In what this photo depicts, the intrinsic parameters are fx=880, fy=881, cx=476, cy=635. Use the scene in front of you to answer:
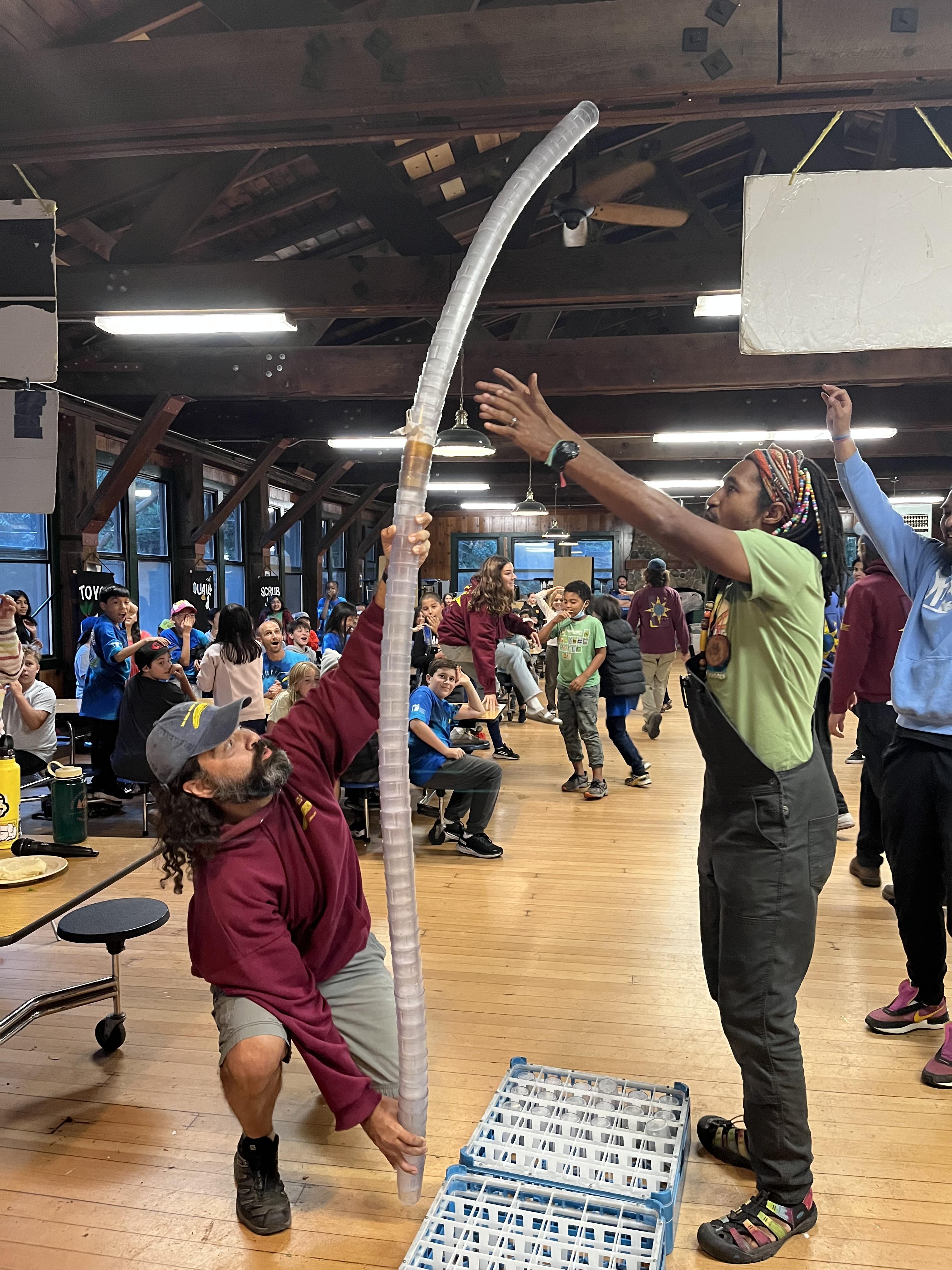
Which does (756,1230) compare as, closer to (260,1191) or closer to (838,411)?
(260,1191)

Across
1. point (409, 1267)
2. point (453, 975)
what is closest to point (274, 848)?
point (409, 1267)

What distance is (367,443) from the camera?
1005cm

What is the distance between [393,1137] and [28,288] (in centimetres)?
287

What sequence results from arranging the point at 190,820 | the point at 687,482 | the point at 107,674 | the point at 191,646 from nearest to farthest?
the point at 190,820, the point at 107,674, the point at 191,646, the point at 687,482

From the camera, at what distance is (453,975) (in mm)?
3457

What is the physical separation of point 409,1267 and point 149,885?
10.0 feet

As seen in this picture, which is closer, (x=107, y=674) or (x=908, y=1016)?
(x=908, y=1016)

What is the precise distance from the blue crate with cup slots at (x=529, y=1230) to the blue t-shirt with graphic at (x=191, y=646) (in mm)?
4143

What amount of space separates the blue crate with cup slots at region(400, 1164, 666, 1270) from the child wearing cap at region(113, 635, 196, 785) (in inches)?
149

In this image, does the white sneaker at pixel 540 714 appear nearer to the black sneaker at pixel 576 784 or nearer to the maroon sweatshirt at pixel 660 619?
the maroon sweatshirt at pixel 660 619

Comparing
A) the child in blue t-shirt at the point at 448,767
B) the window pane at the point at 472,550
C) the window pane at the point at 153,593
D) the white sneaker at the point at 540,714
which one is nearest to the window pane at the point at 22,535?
the window pane at the point at 153,593

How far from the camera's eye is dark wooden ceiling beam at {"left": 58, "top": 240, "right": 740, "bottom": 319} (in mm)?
5152

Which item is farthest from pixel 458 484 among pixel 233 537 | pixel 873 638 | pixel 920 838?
pixel 920 838

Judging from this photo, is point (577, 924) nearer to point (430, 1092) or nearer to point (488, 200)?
point (430, 1092)
